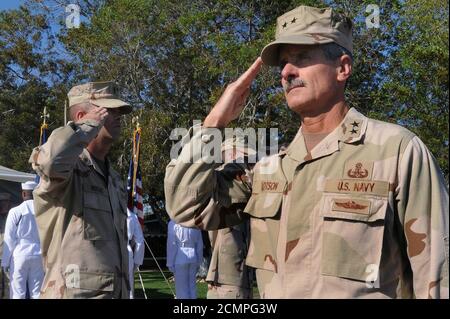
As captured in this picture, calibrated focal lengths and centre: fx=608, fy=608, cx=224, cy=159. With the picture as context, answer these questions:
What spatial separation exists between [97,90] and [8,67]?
85.3 ft

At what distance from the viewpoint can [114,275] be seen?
147 inches

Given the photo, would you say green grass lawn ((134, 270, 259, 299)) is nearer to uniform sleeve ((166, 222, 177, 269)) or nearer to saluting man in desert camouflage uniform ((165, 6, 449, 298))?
uniform sleeve ((166, 222, 177, 269))

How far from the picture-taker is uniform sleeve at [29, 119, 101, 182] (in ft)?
11.5

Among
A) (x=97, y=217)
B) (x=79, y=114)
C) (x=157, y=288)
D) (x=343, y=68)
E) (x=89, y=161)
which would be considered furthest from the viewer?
(x=157, y=288)

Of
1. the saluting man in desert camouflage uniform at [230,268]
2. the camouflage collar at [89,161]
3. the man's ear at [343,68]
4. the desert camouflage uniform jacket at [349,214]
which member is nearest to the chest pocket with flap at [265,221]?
the desert camouflage uniform jacket at [349,214]

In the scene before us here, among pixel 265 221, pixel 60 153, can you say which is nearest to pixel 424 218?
pixel 265 221

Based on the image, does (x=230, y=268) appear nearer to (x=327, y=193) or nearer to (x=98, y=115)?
(x=98, y=115)

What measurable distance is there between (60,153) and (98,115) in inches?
23.5

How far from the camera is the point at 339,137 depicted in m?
2.30

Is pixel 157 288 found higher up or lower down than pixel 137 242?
lower down

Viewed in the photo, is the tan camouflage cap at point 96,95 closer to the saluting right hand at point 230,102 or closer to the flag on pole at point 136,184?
the saluting right hand at point 230,102

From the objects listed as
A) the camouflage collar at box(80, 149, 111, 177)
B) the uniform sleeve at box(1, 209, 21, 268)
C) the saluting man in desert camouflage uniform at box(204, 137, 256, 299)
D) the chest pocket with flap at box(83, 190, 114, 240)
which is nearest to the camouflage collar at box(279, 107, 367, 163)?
the chest pocket with flap at box(83, 190, 114, 240)

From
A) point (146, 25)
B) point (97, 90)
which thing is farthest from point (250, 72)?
point (146, 25)

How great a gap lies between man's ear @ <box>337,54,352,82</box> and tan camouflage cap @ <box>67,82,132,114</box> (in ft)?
7.07
